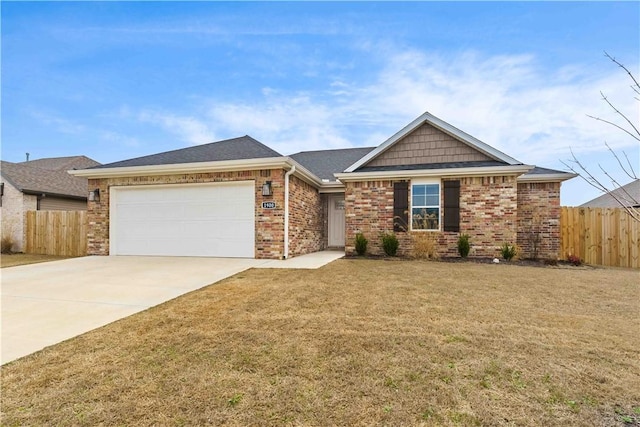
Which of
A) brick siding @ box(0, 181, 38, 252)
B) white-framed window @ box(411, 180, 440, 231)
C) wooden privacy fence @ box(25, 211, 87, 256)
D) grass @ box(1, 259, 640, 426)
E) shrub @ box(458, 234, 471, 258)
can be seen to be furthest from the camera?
brick siding @ box(0, 181, 38, 252)

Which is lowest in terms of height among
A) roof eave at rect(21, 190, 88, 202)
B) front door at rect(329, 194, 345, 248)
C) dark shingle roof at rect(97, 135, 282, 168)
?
front door at rect(329, 194, 345, 248)

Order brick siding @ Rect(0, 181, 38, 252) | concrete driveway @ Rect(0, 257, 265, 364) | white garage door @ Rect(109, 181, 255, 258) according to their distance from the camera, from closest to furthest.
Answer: concrete driveway @ Rect(0, 257, 265, 364) < white garage door @ Rect(109, 181, 255, 258) < brick siding @ Rect(0, 181, 38, 252)

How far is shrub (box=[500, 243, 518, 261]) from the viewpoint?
971 centimetres

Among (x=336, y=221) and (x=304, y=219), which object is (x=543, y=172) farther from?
(x=304, y=219)

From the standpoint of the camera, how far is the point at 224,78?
12.5 meters

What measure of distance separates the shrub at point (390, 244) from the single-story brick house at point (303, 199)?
378 mm

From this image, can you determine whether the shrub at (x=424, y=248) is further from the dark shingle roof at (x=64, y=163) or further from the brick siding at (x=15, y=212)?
→ the dark shingle roof at (x=64, y=163)

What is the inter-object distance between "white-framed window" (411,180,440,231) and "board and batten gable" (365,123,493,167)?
94cm

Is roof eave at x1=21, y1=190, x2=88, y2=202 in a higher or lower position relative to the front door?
higher

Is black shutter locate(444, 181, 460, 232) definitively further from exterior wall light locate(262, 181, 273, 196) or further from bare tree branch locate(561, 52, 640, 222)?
bare tree branch locate(561, 52, 640, 222)

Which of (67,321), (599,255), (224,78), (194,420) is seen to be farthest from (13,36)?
(599,255)

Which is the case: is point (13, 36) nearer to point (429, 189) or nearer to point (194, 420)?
point (194, 420)

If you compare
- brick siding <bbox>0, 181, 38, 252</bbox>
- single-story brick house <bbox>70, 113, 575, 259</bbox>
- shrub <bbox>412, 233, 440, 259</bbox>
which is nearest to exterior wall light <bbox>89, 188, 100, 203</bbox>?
single-story brick house <bbox>70, 113, 575, 259</bbox>

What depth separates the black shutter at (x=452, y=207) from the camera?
10.3 metres
